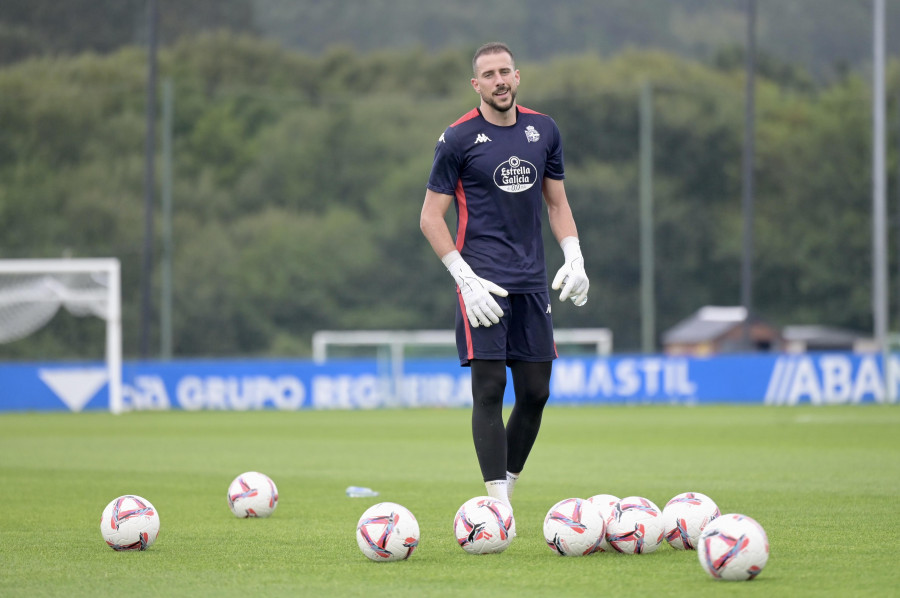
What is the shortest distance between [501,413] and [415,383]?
68.8 ft

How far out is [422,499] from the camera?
9.34 meters

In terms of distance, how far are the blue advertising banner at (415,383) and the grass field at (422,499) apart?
548 cm

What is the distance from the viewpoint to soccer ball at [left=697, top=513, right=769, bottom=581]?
534 centimetres

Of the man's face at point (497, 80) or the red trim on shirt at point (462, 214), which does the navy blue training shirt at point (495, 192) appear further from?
the man's face at point (497, 80)

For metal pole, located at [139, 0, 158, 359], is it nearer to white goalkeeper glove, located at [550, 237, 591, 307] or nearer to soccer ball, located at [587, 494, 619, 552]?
white goalkeeper glove, located at [550, 237, 591, 307]

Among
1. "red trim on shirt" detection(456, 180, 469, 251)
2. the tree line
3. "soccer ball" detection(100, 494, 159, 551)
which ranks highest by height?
the tree line

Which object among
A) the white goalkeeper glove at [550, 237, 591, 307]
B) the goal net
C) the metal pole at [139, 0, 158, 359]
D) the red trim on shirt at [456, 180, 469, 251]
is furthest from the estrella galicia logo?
→ the metal pole at [139, 0, 158, 359]

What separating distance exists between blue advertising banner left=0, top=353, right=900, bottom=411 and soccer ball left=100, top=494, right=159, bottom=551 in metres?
19.2

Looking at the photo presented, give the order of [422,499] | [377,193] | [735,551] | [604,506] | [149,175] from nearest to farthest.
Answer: [735,551]
[604,506]
[422,499]
[149,175]
[377,193]

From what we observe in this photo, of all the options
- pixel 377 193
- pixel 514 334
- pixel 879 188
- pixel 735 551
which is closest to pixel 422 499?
pixel 514 334

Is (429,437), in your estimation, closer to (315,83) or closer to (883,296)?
(883,296)

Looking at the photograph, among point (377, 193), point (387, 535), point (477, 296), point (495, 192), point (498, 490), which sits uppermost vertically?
point (377, 193)

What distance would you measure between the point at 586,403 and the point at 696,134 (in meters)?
28.1

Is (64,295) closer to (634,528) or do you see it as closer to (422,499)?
(422,499)
